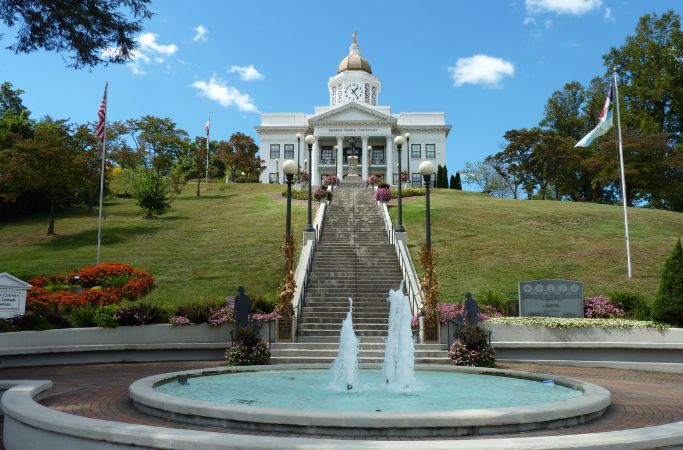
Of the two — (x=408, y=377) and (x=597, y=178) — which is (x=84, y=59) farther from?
(x=597, y=178)

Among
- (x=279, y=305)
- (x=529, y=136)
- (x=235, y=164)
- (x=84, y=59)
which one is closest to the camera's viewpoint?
(x=84, y=59)

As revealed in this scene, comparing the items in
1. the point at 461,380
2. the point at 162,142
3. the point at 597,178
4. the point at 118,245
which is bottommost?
the point at 461,380

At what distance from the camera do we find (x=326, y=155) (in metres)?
78.1

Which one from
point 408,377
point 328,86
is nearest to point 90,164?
point 408,377

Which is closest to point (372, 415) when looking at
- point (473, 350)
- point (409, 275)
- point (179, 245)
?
point (473, 350)

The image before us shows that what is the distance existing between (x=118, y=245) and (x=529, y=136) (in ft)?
169

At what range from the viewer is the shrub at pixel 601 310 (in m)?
19.1

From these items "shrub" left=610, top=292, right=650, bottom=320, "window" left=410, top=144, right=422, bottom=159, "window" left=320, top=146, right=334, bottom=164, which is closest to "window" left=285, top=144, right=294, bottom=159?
"window" left=320, top=146, right=334, bottom=164

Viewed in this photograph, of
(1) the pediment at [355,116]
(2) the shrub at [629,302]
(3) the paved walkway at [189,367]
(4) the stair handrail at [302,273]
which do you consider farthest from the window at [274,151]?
(3) the paved walkway at [189,367]

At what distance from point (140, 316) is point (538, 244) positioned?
70.5ft

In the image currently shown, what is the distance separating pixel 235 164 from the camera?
78.0m

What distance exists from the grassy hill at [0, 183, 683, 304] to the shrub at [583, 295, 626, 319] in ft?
13.8

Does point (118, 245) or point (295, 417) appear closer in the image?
point (295, 417)

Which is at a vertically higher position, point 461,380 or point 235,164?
point 235,164
